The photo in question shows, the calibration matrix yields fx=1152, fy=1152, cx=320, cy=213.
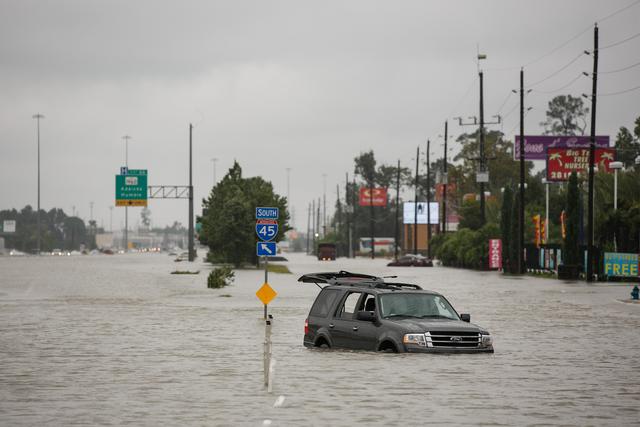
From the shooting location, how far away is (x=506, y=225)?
80.5 metres

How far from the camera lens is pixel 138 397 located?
15367 mm

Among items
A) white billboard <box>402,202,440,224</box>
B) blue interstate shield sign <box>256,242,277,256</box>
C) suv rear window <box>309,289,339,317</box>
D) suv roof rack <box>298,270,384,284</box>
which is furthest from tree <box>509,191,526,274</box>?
white billboard <box>402,202,440,224</box>

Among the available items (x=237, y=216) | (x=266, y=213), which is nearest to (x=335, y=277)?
(x=266, y=213)

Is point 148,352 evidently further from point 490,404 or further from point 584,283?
point 584,283

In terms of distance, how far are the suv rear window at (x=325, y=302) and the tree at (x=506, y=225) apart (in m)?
58.9

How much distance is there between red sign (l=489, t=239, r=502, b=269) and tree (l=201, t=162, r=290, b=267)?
62.6ft

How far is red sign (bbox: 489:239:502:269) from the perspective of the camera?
8545cm

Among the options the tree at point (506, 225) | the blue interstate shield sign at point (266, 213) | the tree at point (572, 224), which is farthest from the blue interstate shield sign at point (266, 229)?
the tree at point (506, 225)

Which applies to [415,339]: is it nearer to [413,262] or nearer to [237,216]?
[237,216]

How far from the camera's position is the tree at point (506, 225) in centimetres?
8044

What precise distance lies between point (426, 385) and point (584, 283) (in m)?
45.9

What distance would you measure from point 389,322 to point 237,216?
74.6m

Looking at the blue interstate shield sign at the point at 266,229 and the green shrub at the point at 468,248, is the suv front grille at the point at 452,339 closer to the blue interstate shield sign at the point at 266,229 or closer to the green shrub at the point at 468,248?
the blue interstate shield sign at the point at 266,229

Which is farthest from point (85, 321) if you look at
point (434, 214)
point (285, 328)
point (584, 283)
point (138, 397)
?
point (434, 214)
